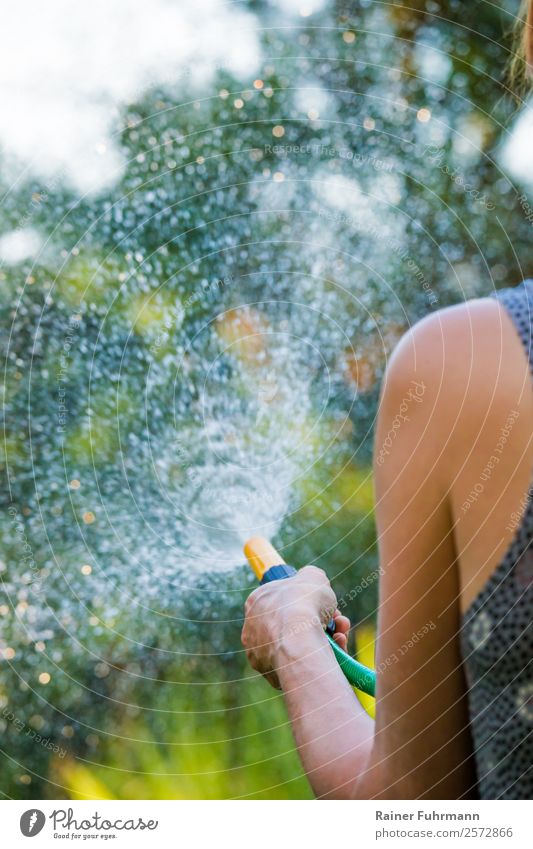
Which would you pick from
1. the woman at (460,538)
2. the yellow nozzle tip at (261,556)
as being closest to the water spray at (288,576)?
the yellow nozzle tip at (261,556)

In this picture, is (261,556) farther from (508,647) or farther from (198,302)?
(198,302)

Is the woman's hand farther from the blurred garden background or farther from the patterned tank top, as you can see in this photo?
the blurred garden background

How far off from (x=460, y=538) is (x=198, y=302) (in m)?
0.61

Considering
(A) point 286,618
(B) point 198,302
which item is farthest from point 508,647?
(B) point 198,302

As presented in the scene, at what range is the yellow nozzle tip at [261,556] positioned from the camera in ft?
1.84

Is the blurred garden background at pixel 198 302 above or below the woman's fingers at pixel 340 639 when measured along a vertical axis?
above

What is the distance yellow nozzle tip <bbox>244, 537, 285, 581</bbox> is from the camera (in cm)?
56

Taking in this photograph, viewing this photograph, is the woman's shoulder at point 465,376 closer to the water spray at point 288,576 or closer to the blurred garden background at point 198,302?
the water spray at point 288,576

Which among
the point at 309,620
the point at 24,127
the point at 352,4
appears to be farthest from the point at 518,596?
the point at 352,4

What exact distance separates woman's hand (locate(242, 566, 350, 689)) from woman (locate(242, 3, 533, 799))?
11cm

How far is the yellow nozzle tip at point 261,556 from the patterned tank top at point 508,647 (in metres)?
0.23
